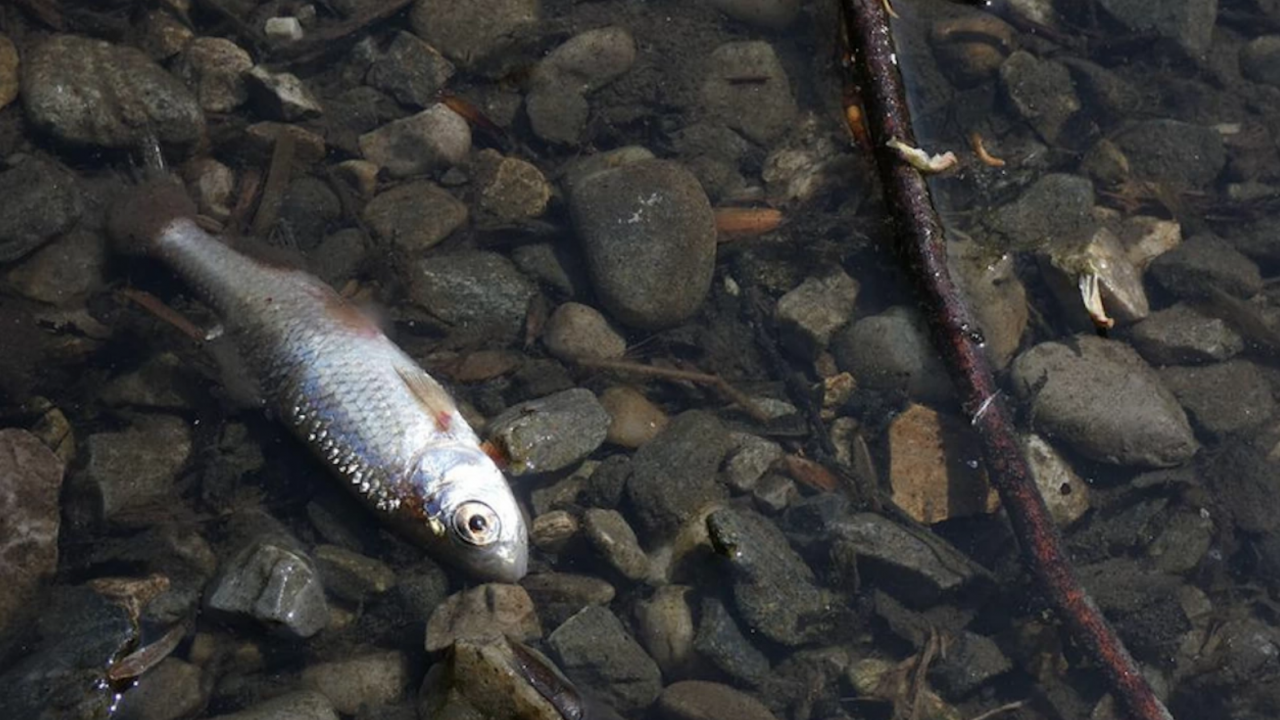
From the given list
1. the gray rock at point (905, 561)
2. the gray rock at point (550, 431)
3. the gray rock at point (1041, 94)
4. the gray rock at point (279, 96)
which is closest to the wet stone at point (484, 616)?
the gray rock at point (550, 431)

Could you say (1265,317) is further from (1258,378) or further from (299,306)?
(299,306)

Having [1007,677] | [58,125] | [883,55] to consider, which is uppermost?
[883,55]

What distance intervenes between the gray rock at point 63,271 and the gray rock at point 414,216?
1.32 meters

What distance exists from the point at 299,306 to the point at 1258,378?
4.79m

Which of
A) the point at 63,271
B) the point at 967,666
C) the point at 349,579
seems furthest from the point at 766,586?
the point at 63,271

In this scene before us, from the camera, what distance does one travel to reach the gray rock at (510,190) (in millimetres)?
5516

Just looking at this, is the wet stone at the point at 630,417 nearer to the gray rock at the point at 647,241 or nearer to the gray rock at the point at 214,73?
the gray rock at the point at 647,241

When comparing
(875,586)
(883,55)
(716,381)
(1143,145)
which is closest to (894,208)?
(883,55)

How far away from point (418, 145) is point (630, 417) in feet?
6.21

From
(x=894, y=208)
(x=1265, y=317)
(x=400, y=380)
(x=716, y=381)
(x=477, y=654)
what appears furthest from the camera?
(x=1265, y=317)

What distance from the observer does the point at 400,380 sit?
14.7ft

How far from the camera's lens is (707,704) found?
14.5 feet

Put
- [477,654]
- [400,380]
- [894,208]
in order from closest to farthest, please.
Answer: [477,654]
[400,380]
[894,208]

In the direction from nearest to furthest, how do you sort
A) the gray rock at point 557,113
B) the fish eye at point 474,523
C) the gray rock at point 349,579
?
the fish eye at point 474,523
the gray rock at point 349,579
the gray rock at point 557,113
